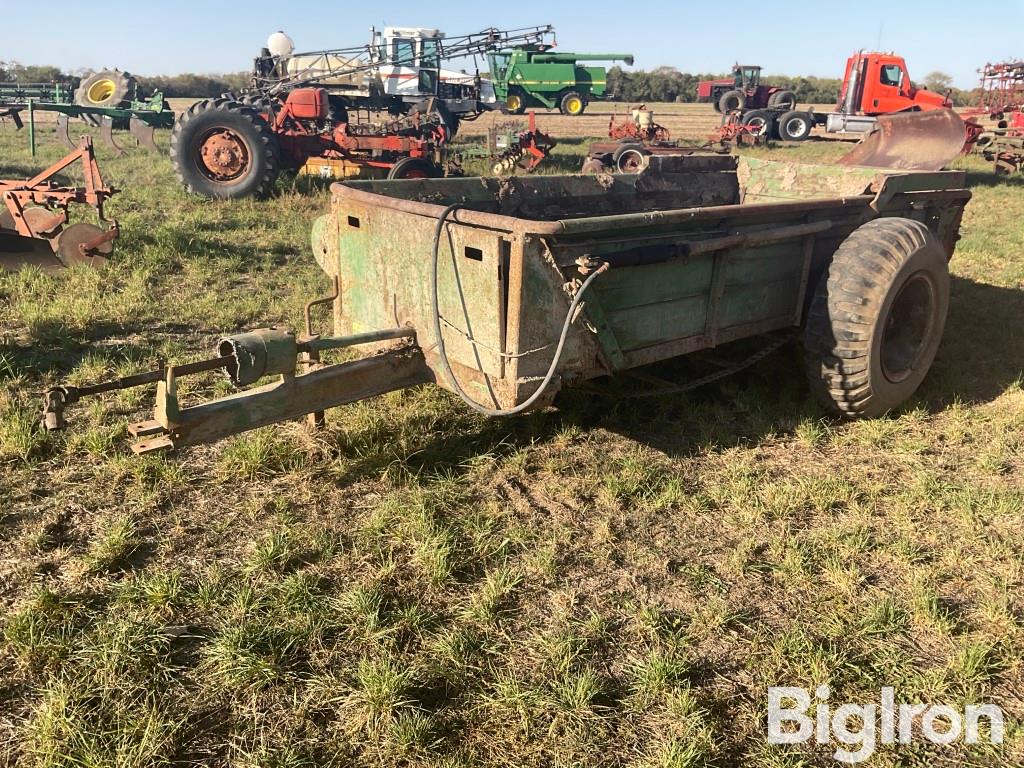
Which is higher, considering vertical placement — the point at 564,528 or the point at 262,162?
the point at 262,162

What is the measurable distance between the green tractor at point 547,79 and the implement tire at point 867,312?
19.5m

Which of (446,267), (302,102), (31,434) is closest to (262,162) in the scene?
(302,102)

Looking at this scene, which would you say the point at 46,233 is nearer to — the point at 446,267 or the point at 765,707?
the point at 446,267

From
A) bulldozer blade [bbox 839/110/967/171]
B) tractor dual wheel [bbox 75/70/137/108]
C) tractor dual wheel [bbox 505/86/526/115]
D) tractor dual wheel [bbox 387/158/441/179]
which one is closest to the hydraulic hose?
bulldozer blade [bbox 839/110/967/171]

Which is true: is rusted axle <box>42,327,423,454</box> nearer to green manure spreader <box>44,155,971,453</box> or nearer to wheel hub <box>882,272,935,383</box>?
green manure spreader <box>44,155,971,453</box>

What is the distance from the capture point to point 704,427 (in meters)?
3.98

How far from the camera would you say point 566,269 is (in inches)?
113

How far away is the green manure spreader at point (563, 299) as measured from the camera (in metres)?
2.82

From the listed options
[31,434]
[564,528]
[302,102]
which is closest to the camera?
[564,528]

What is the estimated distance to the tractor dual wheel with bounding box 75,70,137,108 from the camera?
15.4 metres

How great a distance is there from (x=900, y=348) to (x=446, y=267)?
2817mm

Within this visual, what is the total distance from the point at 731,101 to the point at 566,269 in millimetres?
23924

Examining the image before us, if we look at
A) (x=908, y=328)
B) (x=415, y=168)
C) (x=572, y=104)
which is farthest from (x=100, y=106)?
(x=908, y=328)

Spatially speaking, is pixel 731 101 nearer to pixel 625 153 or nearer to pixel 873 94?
pixel 873 94
